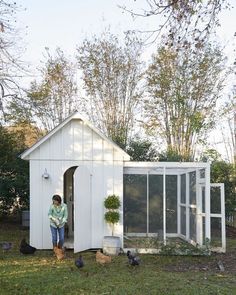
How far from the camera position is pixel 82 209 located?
45.8 ft

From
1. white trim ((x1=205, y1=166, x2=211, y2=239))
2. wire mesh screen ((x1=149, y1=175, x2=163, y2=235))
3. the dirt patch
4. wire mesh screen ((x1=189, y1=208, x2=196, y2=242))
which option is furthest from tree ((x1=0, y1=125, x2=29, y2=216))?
the dirt patch

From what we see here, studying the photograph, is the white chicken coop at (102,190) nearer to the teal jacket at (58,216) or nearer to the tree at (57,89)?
the teal jacket at (58,216)

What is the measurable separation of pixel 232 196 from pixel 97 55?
10836 mm

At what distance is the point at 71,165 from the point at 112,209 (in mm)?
1785

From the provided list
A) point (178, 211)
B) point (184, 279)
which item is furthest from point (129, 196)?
point (184, 279)

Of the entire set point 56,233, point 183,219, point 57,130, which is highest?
point 57,130

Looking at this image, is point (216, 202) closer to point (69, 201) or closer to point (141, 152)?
point (141, 152)

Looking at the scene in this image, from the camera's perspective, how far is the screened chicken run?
1427cm

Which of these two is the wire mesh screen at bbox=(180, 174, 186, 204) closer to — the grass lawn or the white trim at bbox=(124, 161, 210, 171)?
the white trim at bbox=(124, 161, 210, 171)

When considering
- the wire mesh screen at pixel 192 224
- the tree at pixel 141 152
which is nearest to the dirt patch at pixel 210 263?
the wire mesh screen at pixel 192 224

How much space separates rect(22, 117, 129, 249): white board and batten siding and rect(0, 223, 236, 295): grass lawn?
108 cm

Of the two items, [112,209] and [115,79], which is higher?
[115,79]

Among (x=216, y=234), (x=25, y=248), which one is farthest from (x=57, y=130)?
(x=216, y=234)

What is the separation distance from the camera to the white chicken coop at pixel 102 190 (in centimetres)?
1419
